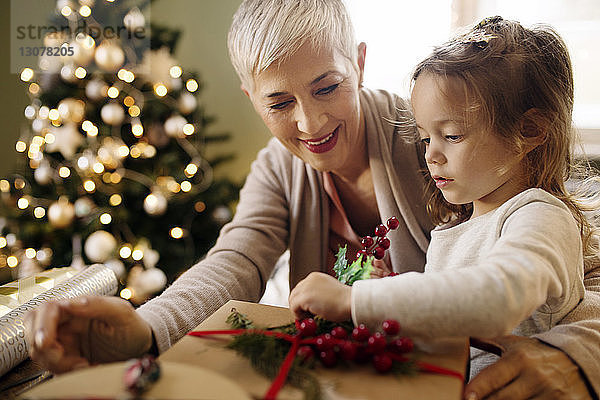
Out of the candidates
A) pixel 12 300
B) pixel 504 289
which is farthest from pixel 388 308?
pixel 12 300

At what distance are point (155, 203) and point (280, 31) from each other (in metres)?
1.32

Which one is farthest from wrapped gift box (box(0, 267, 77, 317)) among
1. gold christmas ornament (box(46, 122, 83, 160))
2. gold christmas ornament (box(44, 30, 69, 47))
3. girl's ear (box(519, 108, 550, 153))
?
gold christmas ornament (box(44, 30, 69, 47))

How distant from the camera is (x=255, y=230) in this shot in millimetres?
1249

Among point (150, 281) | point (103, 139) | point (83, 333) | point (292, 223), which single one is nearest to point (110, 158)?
point (103, 139)

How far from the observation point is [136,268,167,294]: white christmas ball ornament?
2137mm

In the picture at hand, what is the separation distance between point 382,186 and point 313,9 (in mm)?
414

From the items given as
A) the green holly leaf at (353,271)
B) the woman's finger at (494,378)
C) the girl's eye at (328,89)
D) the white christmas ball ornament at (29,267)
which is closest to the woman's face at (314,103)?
the girl's eye at (328,89)

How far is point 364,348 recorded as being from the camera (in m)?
0.62

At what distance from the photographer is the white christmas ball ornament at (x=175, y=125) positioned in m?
2.21

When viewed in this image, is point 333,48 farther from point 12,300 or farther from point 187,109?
point 187,109

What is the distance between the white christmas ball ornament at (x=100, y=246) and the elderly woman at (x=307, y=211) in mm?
947

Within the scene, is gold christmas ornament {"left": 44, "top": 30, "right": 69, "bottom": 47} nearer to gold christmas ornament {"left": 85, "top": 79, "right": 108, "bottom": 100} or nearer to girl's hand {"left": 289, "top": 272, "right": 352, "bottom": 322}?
gold christmas ornament {"left": 85, "top": 79, "right": 108, "bottom": 100}

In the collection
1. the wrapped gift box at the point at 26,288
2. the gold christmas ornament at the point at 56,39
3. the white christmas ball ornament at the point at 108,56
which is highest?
the gold christmas ornament at the point at 56,39

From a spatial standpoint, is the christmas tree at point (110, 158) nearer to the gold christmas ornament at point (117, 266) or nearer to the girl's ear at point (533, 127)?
the gold christmas ornament at point (117, 266)
